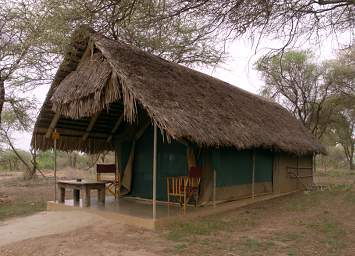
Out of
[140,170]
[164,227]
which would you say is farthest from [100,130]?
[164,227]

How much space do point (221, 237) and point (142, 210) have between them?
266 cm

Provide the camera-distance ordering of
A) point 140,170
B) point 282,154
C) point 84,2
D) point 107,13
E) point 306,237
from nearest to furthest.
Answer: point 84,2
point 107,13
point 306,237
point 140,170
point 282,154

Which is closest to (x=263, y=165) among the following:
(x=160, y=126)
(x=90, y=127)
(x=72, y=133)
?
(x=90, y=127)

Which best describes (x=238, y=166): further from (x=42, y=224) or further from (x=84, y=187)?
(x=42, y=224)

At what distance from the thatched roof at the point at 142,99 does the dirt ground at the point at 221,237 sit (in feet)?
5.53

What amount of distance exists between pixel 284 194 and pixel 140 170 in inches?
197

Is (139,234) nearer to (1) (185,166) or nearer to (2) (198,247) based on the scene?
(2) (198,247)

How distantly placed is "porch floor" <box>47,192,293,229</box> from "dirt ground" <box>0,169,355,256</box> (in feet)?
0.73

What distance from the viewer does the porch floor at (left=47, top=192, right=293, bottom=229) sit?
8.22 m

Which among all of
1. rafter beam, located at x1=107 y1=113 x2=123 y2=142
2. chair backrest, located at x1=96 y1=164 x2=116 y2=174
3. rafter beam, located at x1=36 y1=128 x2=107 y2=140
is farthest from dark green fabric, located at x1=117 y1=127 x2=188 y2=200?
rafter beam, located at x1=36 y1=128 x2=107 y2=140

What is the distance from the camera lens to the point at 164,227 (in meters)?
8.02

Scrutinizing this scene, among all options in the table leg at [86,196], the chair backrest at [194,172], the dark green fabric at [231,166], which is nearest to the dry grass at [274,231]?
the dark green fabric at [231,166]

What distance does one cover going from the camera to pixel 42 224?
8.58 metres

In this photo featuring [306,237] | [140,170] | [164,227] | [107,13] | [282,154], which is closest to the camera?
[107,13]
